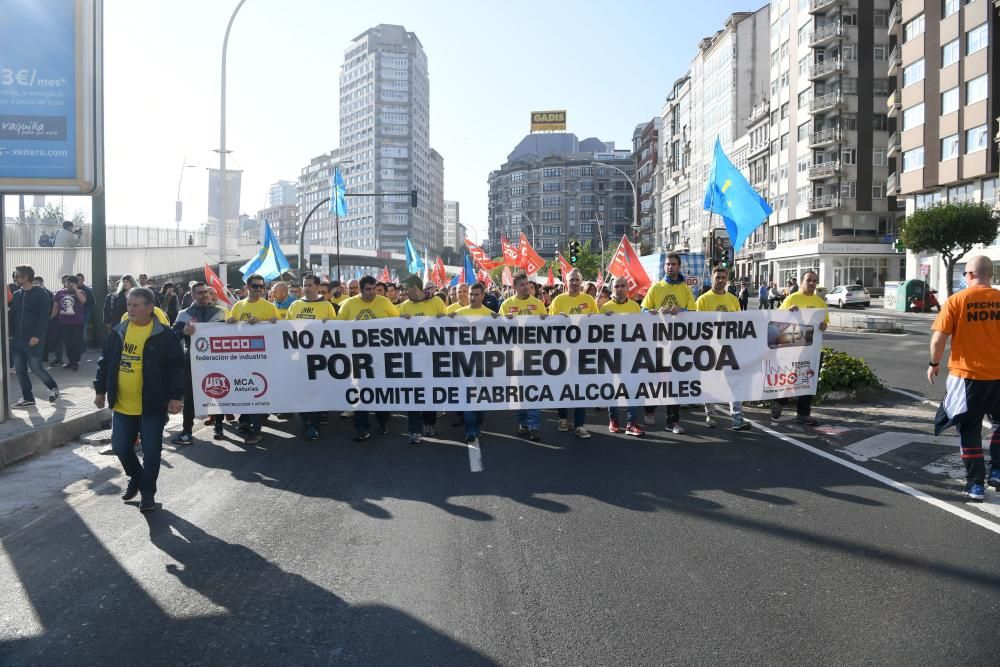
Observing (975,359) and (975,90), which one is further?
(975,90)

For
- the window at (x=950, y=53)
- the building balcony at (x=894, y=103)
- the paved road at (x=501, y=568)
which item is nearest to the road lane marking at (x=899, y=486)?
the paved road at (x=501, y=568)

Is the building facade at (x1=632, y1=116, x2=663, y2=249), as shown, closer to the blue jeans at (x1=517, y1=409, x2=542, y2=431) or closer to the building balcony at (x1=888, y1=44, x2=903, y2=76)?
the building balcony at (x1=888, y1=44, x2=903, y2=76)

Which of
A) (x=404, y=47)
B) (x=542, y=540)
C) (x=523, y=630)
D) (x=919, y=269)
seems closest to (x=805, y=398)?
(x=542, y=540)

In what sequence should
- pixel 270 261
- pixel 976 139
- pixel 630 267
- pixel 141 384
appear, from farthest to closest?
pixel 976 139
pixel 270 261
pixel 630 267
pixel 141 384

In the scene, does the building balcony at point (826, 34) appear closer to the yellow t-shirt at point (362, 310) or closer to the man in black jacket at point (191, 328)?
the yellow t-shirt at point (362, 310)

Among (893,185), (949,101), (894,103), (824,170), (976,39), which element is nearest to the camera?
(976,39)

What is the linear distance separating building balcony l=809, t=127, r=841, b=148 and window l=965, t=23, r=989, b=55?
54.2 feet

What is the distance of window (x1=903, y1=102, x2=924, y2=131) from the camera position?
49.2 metres

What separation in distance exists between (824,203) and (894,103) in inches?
345

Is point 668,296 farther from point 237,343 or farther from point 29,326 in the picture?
point 29,326

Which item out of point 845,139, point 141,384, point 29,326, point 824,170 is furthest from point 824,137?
point 141,384

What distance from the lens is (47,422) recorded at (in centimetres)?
957

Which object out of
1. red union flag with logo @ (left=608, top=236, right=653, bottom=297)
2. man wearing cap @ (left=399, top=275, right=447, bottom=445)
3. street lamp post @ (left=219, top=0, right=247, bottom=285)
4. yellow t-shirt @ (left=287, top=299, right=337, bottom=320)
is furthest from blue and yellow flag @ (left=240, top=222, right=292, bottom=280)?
man wearing cap @ (left=399, top=275, right=447, bottom=445)

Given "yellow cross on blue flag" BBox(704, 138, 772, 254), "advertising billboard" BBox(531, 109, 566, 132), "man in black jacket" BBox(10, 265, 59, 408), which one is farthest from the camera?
"advertising billboard" BBox(531, 109, 566, 132)
